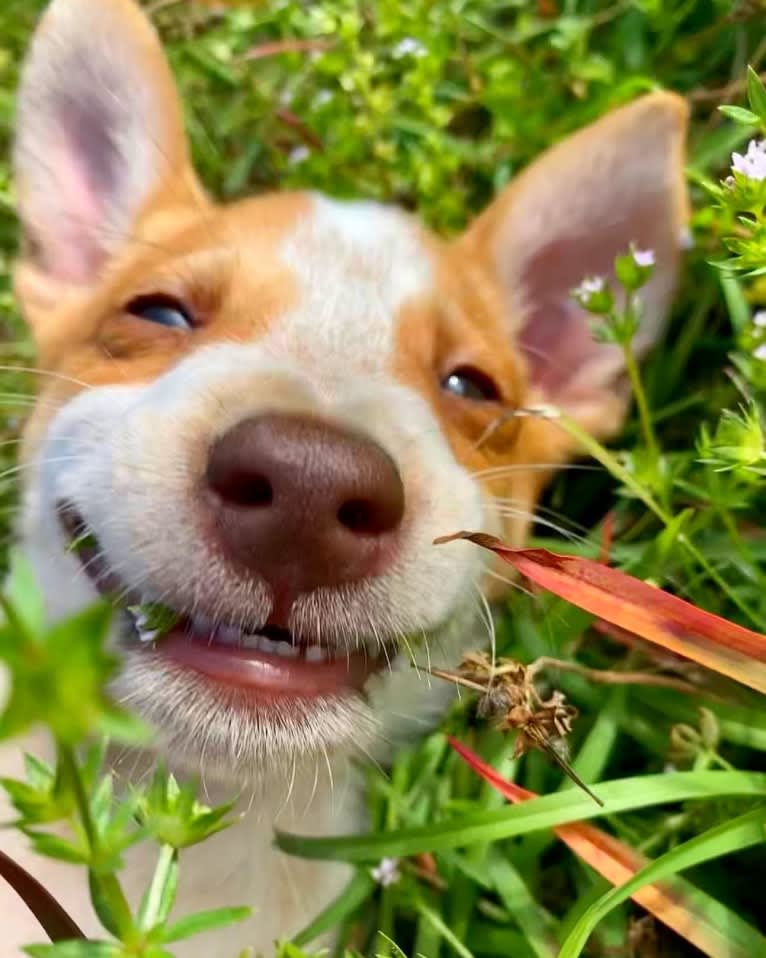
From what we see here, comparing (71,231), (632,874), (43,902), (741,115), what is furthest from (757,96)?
(71,231)

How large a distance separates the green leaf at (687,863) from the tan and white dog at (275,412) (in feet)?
1.39

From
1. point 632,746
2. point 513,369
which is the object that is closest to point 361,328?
point 513,369

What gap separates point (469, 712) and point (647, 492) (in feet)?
2.18

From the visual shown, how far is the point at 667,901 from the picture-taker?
162 centimetres

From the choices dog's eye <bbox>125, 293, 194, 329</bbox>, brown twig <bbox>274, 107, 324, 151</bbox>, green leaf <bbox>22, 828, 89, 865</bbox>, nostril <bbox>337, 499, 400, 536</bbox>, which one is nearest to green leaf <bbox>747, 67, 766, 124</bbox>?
nostril <bbox>337, 499, 400, 536</bbox>

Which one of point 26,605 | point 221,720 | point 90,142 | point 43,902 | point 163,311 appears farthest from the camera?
point 90,142

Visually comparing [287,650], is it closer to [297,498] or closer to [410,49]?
[297,498]

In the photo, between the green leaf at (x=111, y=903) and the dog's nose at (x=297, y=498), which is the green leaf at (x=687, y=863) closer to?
the dog's nose at (x=297, y=498)

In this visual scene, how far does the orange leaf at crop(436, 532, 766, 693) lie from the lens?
1404mm

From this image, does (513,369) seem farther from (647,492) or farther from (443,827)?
(443,827)

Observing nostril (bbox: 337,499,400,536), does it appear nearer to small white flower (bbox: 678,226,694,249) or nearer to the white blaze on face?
the white blaze on face

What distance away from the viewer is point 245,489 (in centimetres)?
124

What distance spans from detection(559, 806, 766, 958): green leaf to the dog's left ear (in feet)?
3.64

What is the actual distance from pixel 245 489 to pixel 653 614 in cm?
63
